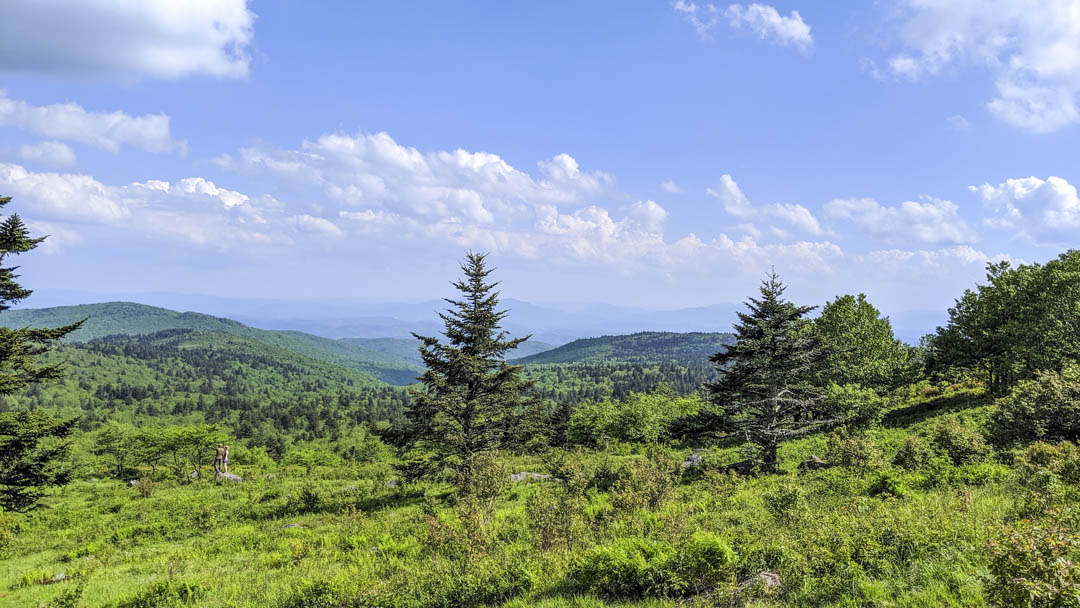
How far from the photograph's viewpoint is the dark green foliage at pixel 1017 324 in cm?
2936

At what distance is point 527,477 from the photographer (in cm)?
2777

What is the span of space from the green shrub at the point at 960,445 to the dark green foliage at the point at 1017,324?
45.1 feet

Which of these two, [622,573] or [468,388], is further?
[468,388]

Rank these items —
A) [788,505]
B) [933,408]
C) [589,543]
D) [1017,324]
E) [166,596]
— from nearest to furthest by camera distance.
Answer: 1. [166,596]
2. [589,543]
3. [788,505]
4. [1017,324]
5. [933,408]

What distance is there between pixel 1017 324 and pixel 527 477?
112 ft

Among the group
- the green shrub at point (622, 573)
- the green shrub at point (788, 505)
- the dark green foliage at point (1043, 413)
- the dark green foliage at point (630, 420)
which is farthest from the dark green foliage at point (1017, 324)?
the green shrub at point (622, 573)

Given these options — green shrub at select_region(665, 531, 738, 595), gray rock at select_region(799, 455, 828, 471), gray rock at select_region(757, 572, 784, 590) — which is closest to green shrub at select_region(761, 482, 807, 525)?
gray rock at select_region(757, 572, 784, 590)

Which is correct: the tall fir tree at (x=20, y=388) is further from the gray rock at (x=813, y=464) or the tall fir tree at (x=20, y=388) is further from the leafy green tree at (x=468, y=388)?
the gray rock at (x=813, y=464)

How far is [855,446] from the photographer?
65.9 ft

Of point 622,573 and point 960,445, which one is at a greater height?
point 960,445

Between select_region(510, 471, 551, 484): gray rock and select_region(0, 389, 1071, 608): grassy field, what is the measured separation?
922 millimetres

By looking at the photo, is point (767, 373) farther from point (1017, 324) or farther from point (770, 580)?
point (1017, 324)

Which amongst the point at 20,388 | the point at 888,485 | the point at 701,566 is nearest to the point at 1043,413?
the point at 888,485

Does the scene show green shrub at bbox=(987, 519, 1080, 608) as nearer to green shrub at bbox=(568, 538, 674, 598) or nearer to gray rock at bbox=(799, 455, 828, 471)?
green shrub at bbox=(568, 538, 674, 598)
